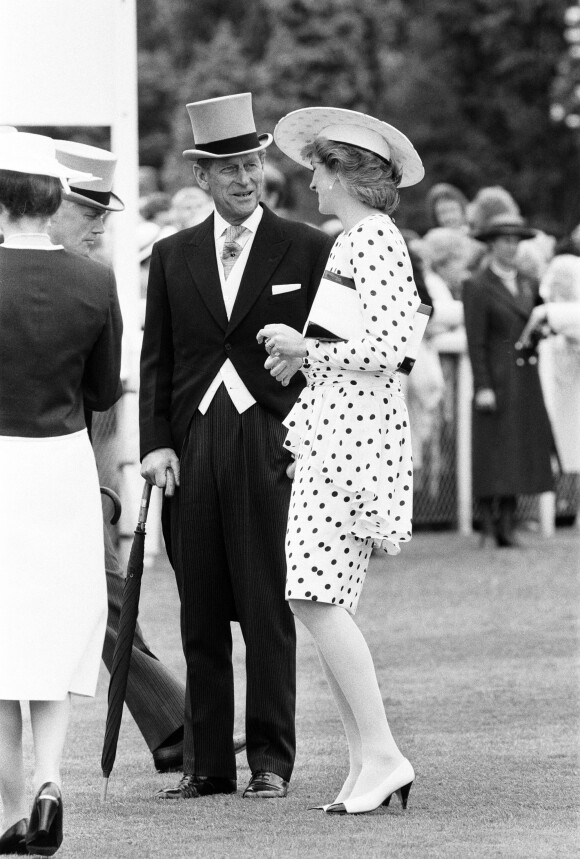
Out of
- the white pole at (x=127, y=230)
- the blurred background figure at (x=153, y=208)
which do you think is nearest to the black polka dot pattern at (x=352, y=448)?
the white pole at (x=127, y=230)

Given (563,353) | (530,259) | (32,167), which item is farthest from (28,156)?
(563,353)

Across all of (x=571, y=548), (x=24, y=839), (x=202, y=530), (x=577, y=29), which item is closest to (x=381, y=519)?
(x=202, y=530)

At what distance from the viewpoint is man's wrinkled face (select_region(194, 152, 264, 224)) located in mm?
6172

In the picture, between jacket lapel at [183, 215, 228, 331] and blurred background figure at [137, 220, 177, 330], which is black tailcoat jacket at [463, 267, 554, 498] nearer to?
blurred background figure at [137, 220, 177, 330]

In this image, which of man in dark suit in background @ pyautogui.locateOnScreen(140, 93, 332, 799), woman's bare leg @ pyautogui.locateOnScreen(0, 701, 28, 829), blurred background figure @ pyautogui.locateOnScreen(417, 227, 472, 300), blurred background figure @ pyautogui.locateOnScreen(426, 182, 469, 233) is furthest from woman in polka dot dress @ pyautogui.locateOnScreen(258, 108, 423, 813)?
blurred background figure @ pyautogui.locateOnScreen(426, 182, 469, 233)

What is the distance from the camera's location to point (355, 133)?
18.7 ft

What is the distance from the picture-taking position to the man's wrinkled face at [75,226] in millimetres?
6398

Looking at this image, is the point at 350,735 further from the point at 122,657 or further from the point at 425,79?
the point at 425,79

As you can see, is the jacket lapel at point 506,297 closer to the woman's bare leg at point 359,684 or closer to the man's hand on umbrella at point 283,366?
the man's hand on umbrella at point 283,366

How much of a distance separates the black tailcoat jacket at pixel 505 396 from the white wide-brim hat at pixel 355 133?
7.06m

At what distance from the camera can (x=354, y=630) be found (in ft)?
18.4

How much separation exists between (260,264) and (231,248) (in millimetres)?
127

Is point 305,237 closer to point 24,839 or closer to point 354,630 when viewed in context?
point 354,630

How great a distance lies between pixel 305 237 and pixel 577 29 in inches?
1177
